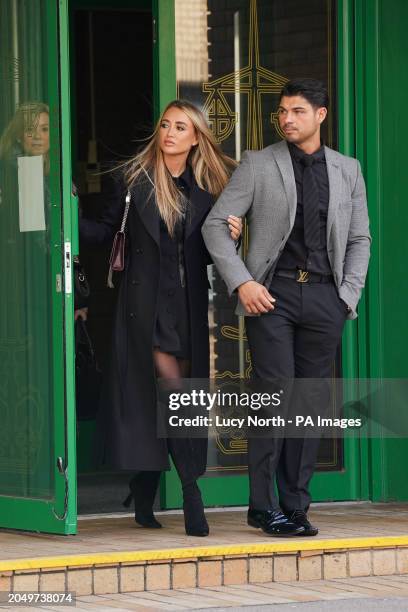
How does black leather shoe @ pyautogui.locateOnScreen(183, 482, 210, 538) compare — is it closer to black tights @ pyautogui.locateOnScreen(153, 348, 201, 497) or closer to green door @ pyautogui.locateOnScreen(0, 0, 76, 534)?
black tights @ pyautogui.locateOnScreen(153, 348, 201, 497)

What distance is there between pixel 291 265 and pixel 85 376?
195 centimetres

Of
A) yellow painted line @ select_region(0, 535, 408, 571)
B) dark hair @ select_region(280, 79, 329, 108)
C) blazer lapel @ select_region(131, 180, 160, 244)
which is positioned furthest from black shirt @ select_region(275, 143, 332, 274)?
yellow painted line @ select_region(0, 535, 408, 571)

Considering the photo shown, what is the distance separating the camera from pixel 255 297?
621 cm

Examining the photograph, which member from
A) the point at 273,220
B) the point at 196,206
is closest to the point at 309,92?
the point at 273,220

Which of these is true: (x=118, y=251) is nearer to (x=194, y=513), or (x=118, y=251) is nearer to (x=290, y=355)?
(x=290, y=355)

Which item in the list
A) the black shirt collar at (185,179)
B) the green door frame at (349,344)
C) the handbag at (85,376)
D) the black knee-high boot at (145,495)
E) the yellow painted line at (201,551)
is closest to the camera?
the yellow painted line at (201,551)

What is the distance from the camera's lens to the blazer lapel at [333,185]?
Result: 6.36 m

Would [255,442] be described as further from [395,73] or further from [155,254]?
[395,73]

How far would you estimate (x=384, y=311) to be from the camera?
7.56m

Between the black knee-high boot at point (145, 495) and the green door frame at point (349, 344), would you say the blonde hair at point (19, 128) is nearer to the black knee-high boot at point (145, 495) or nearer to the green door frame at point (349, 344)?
the black knee-high boot at point (145, 495)

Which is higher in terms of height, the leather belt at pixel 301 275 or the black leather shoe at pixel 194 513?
the leather belt at pixel 301 275

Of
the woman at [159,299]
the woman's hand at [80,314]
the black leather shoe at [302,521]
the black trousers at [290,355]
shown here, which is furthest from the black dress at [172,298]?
the woman's hand at [80,314]

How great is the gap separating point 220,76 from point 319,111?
1.01m

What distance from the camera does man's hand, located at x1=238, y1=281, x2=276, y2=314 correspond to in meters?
6.22
